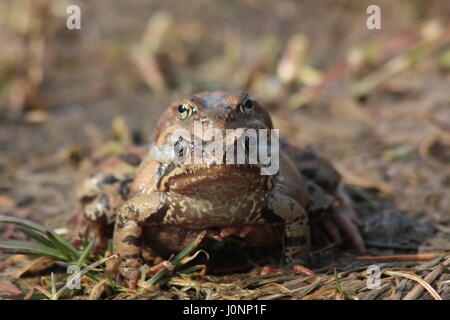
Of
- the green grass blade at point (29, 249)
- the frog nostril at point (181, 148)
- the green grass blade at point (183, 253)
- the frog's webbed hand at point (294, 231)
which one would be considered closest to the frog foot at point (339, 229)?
the frog's webbed hand at point (294, 231)

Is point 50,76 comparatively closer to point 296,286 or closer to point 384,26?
point 384,26

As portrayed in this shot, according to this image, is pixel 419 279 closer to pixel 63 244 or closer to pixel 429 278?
pixel 429 278

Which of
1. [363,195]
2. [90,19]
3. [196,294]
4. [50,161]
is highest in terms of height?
[90,19]

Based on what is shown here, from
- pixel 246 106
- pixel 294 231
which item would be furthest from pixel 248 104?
pixel 294 231

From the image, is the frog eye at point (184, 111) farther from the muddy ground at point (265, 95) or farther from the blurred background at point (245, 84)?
the blurred background at point (245, 84)

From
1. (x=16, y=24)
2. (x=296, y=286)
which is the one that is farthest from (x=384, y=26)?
(x=296, y=286)

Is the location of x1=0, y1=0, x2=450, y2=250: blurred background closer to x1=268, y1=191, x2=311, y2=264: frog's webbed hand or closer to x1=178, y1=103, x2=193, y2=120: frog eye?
x1=268, y1=191, x2=311, y2=264: frog's webbed hand

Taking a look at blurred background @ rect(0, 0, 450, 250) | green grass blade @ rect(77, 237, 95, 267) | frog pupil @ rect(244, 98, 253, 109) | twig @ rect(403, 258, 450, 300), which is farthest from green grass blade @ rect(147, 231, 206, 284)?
blurred background @ rect(0, 0, 450, 250)
